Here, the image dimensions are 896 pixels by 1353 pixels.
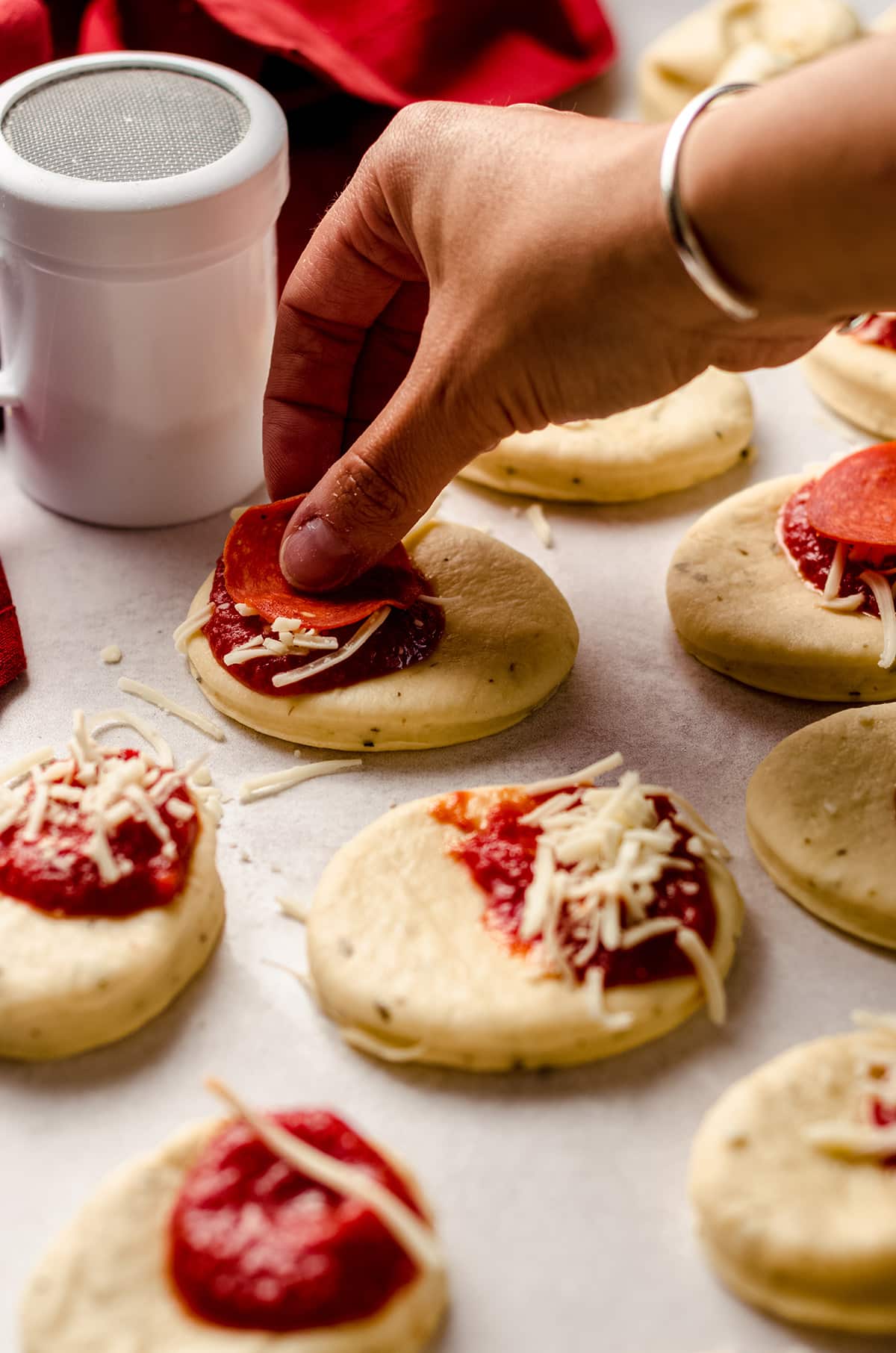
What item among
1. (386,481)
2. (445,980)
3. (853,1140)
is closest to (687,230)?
(386,481)

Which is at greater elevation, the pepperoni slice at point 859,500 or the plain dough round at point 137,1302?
the pepperoni slice at point 859,500

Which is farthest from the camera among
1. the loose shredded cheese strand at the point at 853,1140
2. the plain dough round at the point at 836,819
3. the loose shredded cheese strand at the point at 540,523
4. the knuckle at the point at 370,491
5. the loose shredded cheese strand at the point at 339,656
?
the loose shredded cheese strand at the point at 540,523

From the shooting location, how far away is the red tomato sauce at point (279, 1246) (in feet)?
4.99

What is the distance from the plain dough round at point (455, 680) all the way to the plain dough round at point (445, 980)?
0.31m

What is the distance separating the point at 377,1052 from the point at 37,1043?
1.49 feet

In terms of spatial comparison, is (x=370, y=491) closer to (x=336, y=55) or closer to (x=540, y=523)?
(x=540, y=523)

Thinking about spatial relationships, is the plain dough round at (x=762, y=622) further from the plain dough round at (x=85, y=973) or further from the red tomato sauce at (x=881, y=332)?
the plain dough round at (x=85, y=973)

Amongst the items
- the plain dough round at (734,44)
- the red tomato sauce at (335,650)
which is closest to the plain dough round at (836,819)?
the red tomato sauce at (335,650)

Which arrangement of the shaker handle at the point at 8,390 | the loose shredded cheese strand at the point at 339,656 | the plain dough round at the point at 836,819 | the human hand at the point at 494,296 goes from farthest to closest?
the shaker handle at the point at 8,390, the loose shredded cheese strand at the point at 339,656, the plain dough round at the point at 836,819, the human hand at the point at 494,296

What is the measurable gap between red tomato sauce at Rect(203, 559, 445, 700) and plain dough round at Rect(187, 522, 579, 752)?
14mm

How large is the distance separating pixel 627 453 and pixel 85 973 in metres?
1.54

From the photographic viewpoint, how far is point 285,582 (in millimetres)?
2410

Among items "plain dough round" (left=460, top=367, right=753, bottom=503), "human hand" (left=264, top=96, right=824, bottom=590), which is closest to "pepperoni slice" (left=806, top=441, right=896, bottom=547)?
"plain dough round" (left=460, top=367, right=753, bottom=503)

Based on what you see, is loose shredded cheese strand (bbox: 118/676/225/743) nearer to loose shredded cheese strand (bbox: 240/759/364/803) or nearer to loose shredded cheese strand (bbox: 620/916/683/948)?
loose shredded cheese strand (bbox: 240/759/364/803)
